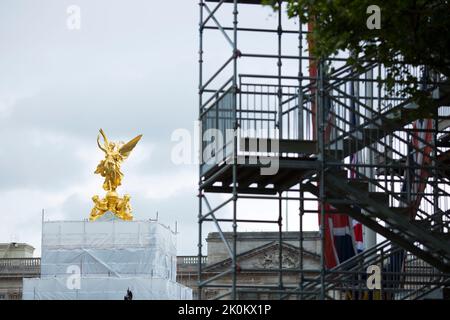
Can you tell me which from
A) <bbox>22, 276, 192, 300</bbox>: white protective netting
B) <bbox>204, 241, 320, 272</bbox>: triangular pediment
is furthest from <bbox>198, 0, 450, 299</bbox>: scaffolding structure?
<bbox>204, 241, 320, 272</bbox>: triangular pediment

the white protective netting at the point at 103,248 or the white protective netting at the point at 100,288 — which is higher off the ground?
the white protective netting at the point at 103,248

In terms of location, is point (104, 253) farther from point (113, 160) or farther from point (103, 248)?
point (113, 160)

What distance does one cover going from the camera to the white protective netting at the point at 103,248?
79.1 m

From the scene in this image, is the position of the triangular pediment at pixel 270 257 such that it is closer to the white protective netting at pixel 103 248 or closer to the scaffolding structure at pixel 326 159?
the white protective netting at pixel 103 248

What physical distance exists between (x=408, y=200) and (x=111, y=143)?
56.5 metres

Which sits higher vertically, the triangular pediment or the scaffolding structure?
the triangular pediment

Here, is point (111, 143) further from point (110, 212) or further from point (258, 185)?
point (258, 185)

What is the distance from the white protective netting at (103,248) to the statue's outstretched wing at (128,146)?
7576 mm

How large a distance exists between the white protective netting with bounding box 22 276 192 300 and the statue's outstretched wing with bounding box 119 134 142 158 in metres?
11.9

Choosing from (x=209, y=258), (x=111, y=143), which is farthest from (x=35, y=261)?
(x=111, y=143)

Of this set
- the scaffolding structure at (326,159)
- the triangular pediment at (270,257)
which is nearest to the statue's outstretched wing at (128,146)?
the triangular pediment at (270,257)

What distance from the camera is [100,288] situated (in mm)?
75750

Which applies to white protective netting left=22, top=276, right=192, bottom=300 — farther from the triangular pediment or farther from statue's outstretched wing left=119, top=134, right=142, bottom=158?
the triangular pediment

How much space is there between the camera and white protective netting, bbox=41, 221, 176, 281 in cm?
7912
